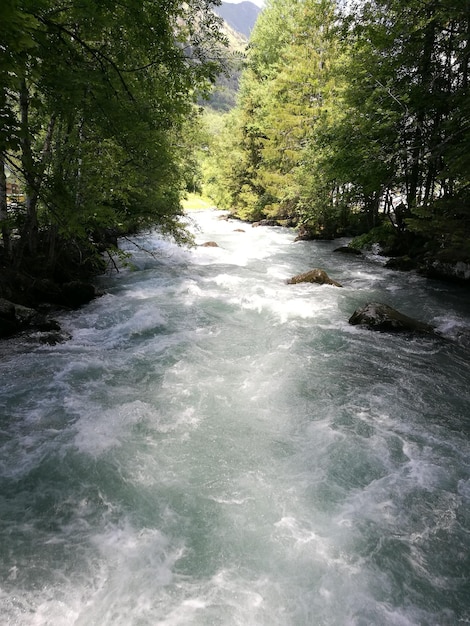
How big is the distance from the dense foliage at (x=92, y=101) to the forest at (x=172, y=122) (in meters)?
0.04

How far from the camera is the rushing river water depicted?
10.7ft

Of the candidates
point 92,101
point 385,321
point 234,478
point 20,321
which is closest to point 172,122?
point 92,101

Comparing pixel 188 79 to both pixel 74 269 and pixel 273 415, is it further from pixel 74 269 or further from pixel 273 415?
pixel 74 269

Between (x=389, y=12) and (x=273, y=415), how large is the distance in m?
13.6

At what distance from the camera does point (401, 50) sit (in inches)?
521

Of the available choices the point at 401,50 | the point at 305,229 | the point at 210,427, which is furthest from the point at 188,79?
the point at 305,229

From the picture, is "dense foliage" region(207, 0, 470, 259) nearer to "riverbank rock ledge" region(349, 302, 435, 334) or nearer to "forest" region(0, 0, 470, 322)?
"forest" region(0, 0, 470, 322)

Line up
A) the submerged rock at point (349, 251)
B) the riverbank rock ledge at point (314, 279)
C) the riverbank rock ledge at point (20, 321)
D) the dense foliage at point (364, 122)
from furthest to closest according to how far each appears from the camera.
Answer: the submerged rock at point (349, 251) < the riverbank rock ledge at point (314, 279) < the dense foliage at point (364, 122) < the riverbank rock ledge at point (20, 321)

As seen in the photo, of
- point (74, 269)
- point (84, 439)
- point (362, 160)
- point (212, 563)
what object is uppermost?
point (362, 160)

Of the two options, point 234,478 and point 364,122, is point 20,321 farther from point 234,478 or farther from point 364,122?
point 364,122

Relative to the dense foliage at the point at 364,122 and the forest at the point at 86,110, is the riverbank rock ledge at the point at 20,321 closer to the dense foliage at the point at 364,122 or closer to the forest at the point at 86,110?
the forest at the point at 86,110

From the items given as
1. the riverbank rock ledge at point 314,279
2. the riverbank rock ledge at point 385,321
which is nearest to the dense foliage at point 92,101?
the riverbank rock ledge at point 314,279

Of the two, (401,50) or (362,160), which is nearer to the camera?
(362,160)

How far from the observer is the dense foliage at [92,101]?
4.16 meters
